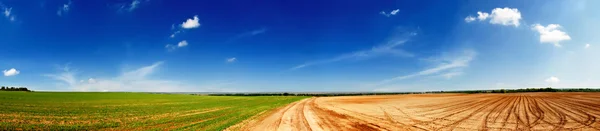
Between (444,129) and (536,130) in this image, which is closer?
(536,130)

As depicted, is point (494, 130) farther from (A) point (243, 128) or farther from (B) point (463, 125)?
(A) point (243, 128)

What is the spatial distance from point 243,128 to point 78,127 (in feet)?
29.8

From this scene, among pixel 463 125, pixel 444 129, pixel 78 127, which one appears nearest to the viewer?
pixel 444 129

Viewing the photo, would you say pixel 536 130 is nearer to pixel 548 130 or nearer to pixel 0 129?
pixel 548 130

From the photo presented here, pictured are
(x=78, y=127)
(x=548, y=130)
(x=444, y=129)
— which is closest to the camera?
(x=548, y=130)

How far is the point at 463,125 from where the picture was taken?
47.0 ft

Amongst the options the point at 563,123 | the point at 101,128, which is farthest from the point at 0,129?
the point at 563,123

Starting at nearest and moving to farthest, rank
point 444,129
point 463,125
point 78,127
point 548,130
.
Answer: point 548,130 < point 444,129 < point 463,125 < point 78,127

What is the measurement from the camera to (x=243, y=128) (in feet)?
50.7

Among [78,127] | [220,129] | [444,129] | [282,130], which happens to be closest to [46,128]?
[78,127]

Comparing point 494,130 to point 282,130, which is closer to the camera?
point 494,130

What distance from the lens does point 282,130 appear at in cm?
1457

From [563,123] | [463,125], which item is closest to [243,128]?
[463,125]

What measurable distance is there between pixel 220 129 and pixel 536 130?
48.6ft
